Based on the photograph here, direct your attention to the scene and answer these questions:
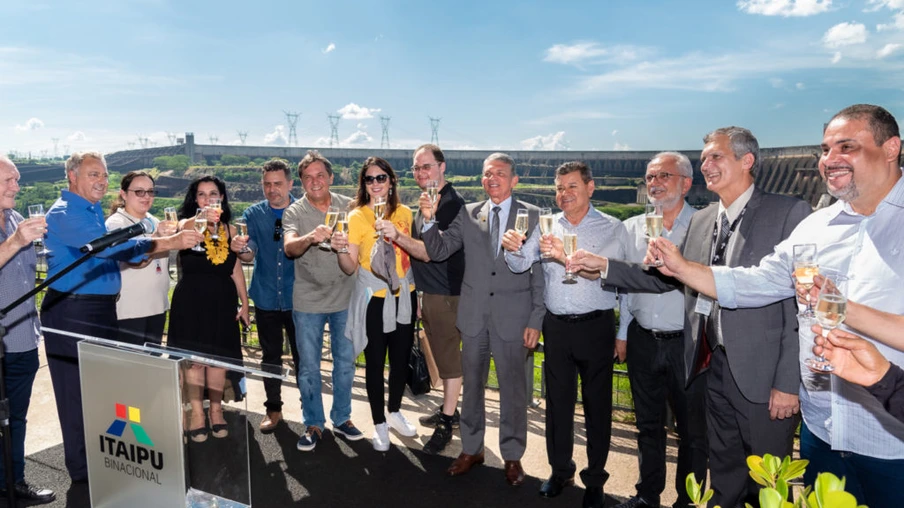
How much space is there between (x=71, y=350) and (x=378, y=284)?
7.20ft

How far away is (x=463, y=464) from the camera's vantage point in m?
4.25

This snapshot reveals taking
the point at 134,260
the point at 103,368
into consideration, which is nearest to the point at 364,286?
the point at 134,260

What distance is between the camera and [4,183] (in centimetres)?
363

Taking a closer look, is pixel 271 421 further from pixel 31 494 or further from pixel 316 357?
pixel 31 494


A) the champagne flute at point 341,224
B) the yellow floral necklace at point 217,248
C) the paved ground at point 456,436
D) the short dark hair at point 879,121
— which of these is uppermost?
the short dark hair at point 879,121

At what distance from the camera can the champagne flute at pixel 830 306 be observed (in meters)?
1.70

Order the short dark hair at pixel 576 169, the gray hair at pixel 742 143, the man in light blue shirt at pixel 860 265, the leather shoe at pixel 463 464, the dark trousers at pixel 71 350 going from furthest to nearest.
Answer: the leather shoe at pixel 463 464 → the dark trousers at pixel 71 350 → the short dark hair at pixel 576 169 → the gray hair at pixel 742 143 → the man in light blue shirt at pixel 860 265

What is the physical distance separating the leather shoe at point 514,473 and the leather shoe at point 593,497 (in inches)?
19.7

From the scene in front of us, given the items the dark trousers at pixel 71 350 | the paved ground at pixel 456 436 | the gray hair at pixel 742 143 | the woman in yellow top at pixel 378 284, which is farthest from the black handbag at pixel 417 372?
the gray hair at pixel 742 143

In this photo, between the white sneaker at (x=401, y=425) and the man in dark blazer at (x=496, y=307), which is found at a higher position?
the man in dark blazer at (x=496, y=307)

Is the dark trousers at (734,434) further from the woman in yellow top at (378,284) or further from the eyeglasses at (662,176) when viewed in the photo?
the woman in yellow top at (378,284)

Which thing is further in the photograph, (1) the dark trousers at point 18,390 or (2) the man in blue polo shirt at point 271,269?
(2) the man in blue polo shirt at point 271,269

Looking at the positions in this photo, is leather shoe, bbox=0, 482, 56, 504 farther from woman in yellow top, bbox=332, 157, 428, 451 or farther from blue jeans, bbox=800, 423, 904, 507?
blue jeans, bbox=800, 423, 904, 507

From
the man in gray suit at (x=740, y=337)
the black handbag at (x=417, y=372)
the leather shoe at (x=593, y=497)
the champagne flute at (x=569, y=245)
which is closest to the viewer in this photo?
the man in gray suit at (x=740, y=337)
